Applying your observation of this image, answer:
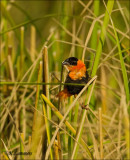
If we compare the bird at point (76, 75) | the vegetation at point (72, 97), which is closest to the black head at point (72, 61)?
the bird at point (76, 75)

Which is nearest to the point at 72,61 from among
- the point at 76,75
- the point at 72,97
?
the point at 76,75

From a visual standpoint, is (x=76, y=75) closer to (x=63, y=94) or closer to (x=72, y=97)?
(x=63, y=94)

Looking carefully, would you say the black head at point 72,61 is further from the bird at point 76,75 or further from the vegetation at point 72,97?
the vegetation at point 72,97

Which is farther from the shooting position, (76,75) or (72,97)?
(72,97)

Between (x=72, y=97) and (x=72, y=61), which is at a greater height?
(x=72, y=61)

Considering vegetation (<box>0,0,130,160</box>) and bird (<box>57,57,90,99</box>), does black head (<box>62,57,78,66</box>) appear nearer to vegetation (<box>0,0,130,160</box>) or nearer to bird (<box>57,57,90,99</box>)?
bird (<box>57,57,90,99</box>)

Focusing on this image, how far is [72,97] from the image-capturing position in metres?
1.76

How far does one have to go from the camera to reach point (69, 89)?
4.71 ft

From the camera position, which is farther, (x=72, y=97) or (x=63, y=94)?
(x=72, y=97)

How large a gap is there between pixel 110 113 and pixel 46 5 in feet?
11.3

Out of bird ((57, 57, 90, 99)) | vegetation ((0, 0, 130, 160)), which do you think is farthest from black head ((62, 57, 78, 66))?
vegetation ((0, 0, 130, 160))

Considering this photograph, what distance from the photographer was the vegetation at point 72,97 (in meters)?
1.44

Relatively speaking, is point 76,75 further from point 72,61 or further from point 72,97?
point 72,97

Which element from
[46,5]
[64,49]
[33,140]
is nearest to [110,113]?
[64,49]
